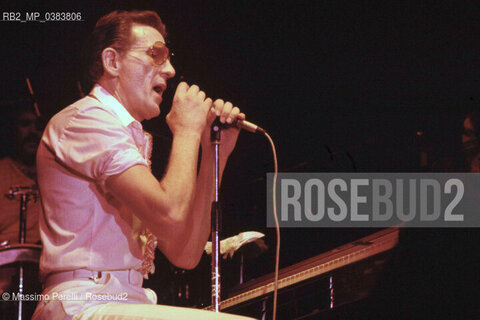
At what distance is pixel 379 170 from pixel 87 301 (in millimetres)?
3606

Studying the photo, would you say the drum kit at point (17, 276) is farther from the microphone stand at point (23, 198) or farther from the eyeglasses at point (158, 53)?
the eyeglasses at point (158, 53)

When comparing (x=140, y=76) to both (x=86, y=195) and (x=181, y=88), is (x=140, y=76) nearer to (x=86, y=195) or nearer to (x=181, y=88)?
(x=181, y=88)

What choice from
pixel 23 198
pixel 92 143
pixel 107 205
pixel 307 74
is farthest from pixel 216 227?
pixel 23 198

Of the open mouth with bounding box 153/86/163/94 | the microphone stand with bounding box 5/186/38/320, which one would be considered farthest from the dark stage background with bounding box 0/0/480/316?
the open mouth with bounding box 153/86/163/94

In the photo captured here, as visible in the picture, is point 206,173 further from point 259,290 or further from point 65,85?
point 65,85

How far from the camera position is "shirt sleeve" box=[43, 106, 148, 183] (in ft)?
5.31

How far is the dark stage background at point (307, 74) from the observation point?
4.73m

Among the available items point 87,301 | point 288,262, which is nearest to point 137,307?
point 87,301

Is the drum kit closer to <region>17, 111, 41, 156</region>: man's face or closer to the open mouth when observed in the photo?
<region>17, 111, 41, 156</region>: man's face

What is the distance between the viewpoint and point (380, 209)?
4.21m

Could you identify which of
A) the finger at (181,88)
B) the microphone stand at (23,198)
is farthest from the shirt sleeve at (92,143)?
the microphone stand at (23,198)

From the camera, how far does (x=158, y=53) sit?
6.80 feet

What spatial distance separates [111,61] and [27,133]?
403 cm

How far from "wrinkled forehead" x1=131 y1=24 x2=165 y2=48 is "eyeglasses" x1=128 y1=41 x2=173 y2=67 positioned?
18mm
